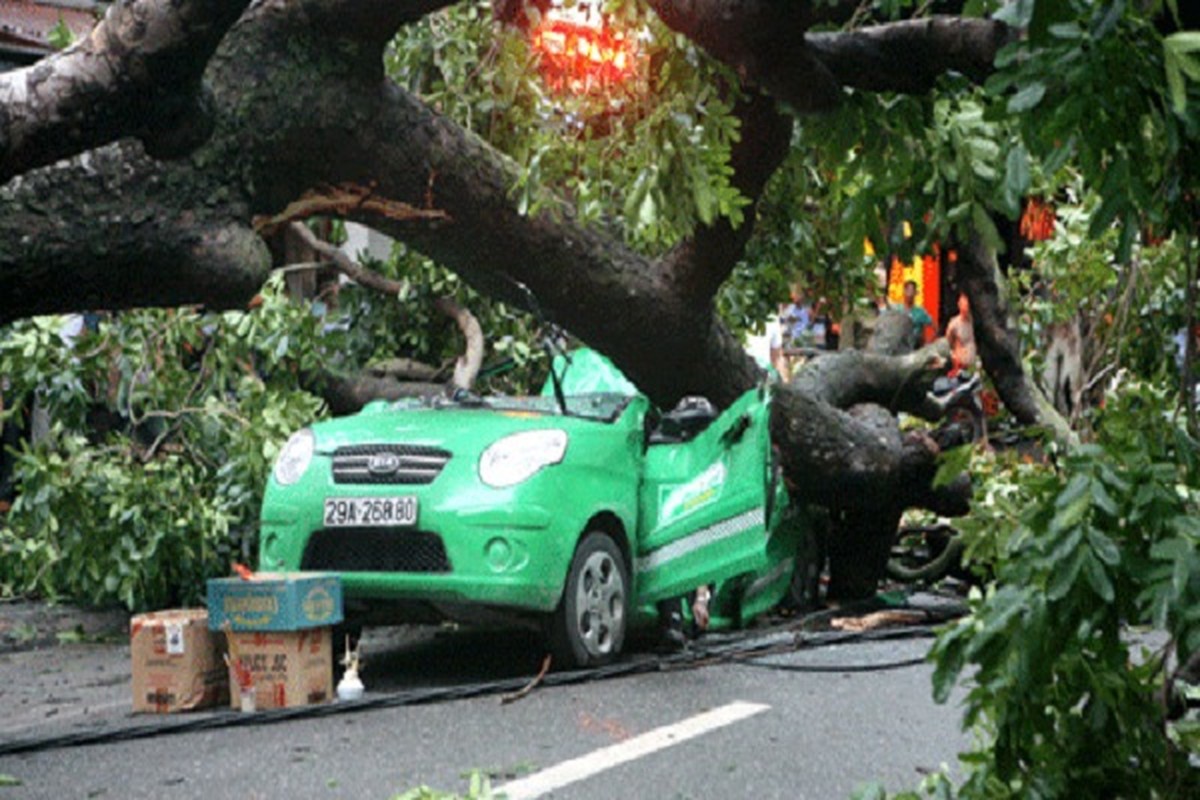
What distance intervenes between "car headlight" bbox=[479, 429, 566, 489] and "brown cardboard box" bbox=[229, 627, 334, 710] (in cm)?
121

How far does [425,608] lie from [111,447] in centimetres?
341

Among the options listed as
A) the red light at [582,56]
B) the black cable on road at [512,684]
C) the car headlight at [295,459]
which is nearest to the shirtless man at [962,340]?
the black cable on road at [512,684]

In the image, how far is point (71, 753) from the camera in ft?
23.1

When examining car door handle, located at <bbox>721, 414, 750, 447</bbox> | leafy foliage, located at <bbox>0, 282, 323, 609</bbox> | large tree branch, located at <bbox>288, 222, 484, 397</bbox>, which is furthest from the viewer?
large tree branch, located at <bbox>288, 222, 484, 397</bbox>

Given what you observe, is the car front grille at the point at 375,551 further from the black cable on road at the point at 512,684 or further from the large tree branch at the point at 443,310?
the large tree branch at the point at 443,310

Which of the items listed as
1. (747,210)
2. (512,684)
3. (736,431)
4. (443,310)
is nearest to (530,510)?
(512,684)

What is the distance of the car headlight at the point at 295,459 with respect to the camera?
8.94 metres

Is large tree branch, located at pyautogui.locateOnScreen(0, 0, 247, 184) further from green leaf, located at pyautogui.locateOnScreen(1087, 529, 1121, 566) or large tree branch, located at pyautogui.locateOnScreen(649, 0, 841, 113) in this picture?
green leaf, located at pyautogui.locateOnScreen(1087, 529, 1121, 566)

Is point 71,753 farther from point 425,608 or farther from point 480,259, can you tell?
point 480,259

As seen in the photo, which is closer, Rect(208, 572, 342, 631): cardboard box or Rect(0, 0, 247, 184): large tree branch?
Rect(0, 0, 247, 184): large tree branch

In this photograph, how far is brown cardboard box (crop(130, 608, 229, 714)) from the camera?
793 centimetres

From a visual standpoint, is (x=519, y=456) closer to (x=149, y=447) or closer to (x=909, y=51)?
(x=149, y=447)

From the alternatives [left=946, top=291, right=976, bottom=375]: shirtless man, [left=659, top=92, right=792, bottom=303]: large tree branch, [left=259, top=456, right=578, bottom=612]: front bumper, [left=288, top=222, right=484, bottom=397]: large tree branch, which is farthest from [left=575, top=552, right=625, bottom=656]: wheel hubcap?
[left=946, top=291, right=976, bottom=375]: shirtless man

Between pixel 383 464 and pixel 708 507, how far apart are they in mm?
1714
